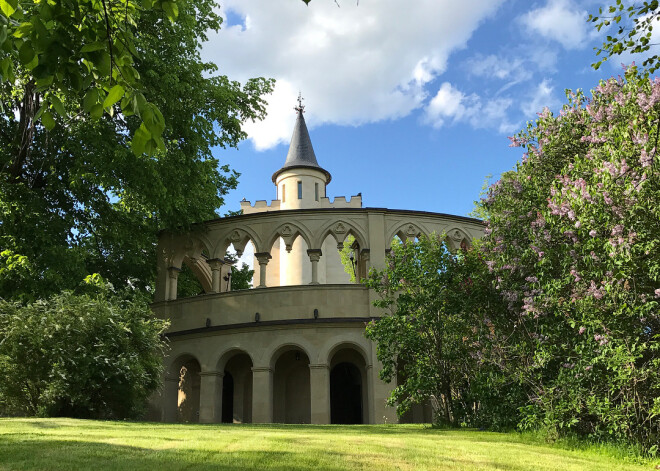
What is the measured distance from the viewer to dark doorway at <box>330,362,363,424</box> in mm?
25953

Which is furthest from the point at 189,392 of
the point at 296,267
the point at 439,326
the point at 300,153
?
the point at 300,153

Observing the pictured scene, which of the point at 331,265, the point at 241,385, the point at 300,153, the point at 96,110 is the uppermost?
the point at 300,153

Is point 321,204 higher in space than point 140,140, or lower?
higher

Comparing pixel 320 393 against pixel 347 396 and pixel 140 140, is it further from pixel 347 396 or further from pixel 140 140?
pixel 140 140

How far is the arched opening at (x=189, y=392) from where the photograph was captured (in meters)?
26.5

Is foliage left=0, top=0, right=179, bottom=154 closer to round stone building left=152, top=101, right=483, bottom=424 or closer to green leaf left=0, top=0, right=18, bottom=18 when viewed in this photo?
green leaf left=0, top=0, right=18, bottom=18

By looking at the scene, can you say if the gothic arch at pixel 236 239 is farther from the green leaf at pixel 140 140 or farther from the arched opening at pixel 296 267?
the green leaf at pixel 140 140

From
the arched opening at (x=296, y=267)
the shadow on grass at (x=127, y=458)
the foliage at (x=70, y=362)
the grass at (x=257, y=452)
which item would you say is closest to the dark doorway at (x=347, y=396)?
the foliage at (x=70, y=362)

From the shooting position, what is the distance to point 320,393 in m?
22.3

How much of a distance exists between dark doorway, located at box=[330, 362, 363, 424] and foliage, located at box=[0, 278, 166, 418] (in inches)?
374

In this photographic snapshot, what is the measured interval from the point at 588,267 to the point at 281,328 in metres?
12.7

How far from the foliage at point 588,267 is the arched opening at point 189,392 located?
15184 mm

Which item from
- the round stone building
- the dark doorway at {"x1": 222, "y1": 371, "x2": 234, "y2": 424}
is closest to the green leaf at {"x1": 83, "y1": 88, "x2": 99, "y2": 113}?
the round stone building

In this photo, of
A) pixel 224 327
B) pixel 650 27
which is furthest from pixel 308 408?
pixel 650 27
